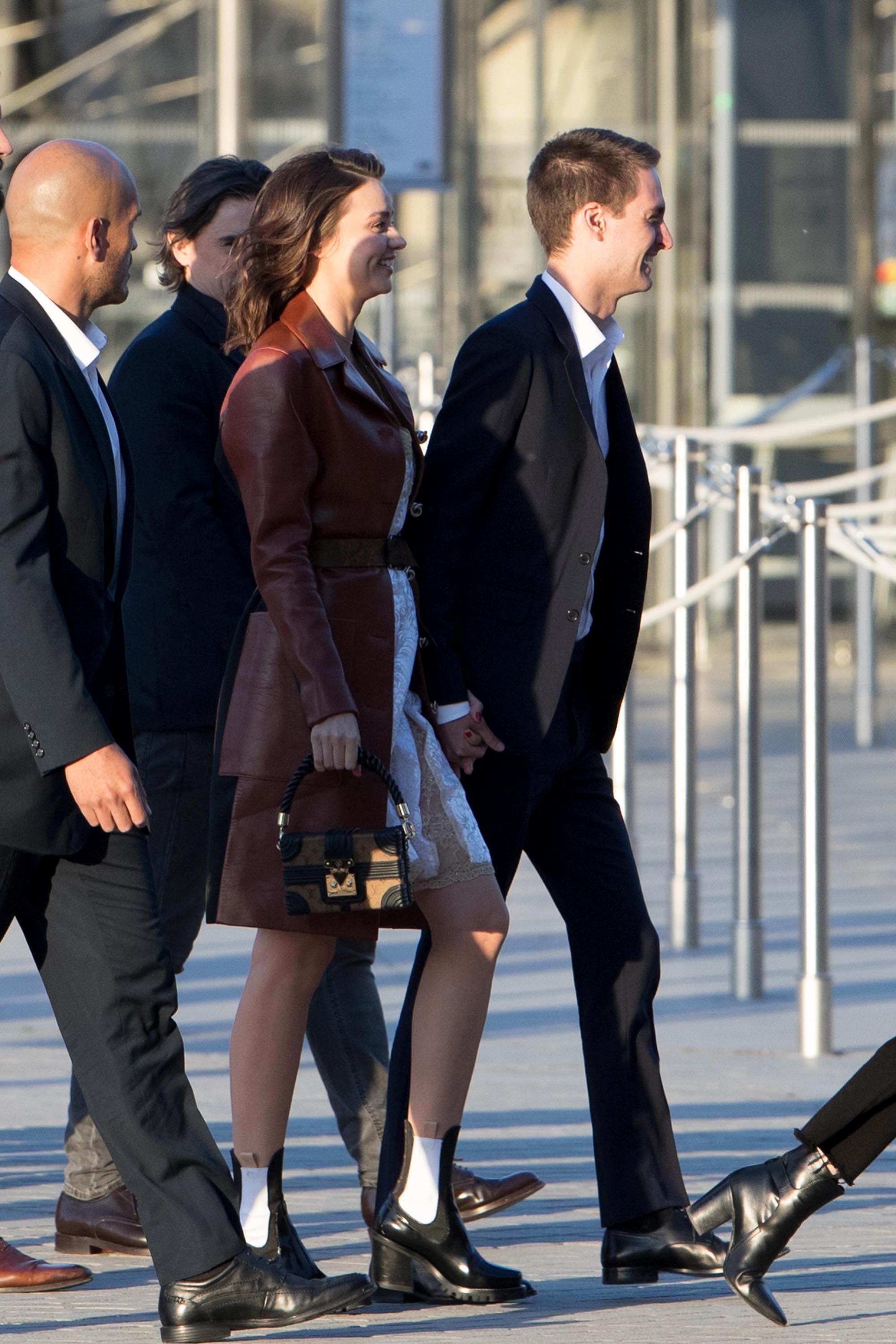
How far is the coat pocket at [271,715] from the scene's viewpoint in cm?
349

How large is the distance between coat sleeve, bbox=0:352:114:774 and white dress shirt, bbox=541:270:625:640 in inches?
38.4

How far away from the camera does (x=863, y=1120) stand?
3352mm

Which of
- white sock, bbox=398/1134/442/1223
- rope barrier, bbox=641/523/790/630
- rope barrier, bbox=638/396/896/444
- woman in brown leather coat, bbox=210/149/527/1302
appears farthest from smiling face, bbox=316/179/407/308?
rope barrier, bbox=638/396/896/444

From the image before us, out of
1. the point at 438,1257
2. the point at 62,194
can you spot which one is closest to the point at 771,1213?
→ the point at 438,1257

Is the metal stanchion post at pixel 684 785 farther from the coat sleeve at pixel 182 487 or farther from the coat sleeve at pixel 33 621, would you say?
the coat sleeve at pixel 33 621

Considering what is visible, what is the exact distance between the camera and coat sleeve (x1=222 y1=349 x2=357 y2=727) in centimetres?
341

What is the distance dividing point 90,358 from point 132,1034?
1.00m

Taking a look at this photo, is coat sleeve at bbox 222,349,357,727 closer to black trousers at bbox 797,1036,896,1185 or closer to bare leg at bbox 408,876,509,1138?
bare leg at bbox 408,876,509,1138

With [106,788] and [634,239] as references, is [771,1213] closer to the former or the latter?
[106,788]

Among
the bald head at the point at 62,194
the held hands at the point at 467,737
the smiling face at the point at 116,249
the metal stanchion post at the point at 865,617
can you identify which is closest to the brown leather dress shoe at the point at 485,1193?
the held hands at the point at 467,737

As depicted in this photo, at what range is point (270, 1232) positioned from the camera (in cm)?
351

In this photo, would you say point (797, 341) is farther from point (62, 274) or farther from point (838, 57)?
point (62, 274)

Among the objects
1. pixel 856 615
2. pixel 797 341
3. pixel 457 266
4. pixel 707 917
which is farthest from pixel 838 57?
pixel 707 917

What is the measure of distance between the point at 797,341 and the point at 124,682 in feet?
47.8
